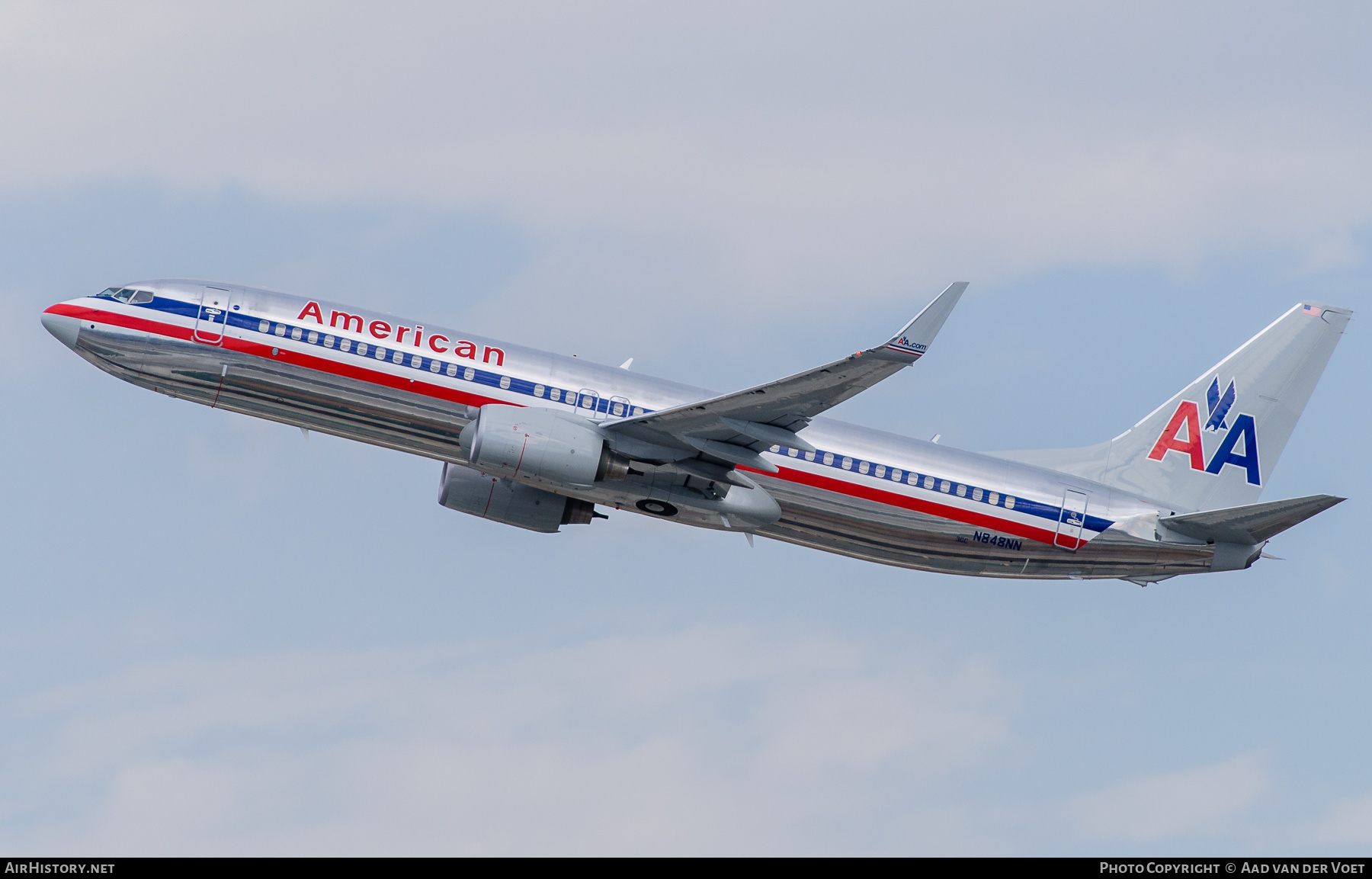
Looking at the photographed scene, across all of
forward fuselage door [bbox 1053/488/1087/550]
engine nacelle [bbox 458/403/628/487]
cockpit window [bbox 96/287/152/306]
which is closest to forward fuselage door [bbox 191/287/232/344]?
cockpit window [bbox 96/287/152/306]

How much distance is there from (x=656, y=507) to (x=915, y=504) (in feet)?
23.9

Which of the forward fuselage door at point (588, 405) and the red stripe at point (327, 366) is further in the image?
the forward fuselage door at point (588, 405)

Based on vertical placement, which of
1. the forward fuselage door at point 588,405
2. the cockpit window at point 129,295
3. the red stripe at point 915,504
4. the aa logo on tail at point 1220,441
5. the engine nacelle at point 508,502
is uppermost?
the aa logo on tail at point 1220,441

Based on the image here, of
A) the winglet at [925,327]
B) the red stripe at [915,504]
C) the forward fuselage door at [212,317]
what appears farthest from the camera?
the red stripe at [915,504]

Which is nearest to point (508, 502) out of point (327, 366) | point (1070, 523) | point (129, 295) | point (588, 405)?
point (588, 405)

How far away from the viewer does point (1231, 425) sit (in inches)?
1703

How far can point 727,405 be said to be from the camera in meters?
33.3

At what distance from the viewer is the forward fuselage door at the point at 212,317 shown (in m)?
35.0

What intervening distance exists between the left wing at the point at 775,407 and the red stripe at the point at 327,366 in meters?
4.08

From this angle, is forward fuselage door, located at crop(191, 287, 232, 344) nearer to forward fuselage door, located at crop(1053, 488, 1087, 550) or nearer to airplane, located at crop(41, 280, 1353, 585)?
airplane, located at crop(41, 280, 1353, 585)

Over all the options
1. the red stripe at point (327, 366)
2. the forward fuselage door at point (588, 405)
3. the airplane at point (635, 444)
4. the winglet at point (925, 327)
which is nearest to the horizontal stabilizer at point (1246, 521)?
the airplane at point (635, 444)

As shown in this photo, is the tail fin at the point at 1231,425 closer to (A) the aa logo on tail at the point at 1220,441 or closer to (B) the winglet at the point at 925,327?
(A) the aa logo on tail at the point at 1220,441

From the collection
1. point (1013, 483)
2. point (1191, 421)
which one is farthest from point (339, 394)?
point (1191, 421)
